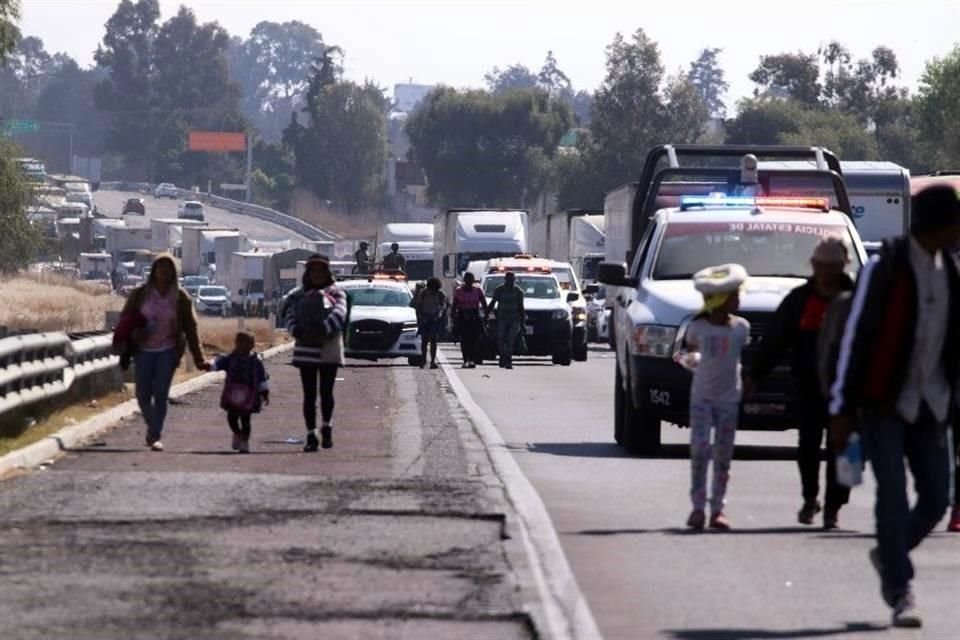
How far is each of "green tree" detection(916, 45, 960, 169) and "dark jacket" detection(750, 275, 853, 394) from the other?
96578mm

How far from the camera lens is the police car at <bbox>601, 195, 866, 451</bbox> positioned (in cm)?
1917

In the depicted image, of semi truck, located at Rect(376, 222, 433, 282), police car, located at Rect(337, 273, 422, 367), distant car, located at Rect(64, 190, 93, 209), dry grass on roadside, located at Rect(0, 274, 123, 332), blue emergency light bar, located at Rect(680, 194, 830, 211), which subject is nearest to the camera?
blue emergency light bar, located at Rect(680, 194, 830, 211)

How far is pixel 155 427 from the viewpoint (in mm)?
19406


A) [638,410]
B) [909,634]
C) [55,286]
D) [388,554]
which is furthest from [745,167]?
[55,286]

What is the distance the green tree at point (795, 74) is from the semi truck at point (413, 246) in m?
69.8

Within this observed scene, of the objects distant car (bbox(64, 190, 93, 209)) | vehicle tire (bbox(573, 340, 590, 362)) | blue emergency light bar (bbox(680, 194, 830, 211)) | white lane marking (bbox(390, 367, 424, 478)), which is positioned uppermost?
blue emergency light bar (bbox(680, 194, 830, 211))

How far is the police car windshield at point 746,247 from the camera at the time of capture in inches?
795

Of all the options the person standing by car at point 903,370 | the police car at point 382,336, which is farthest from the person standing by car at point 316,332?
the police car at point 382,336

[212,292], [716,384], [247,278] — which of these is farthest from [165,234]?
[716,384]

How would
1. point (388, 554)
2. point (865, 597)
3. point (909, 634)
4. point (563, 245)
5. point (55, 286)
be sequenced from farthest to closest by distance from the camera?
1. point (55, 286)
2. point (563, 245)
3. point (388, 554)
4. point (865, 597)
5. point (909, 634)

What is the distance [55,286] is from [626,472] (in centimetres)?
9630

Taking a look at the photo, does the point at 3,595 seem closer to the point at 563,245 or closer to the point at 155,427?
the point at 155,427

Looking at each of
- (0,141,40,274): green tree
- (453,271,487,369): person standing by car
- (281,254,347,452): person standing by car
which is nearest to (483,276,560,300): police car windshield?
(453,271,487,369): person standing by car

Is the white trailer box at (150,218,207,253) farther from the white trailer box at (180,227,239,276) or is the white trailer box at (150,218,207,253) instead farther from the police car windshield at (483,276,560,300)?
the police car windshield at (483,276,560,300)
